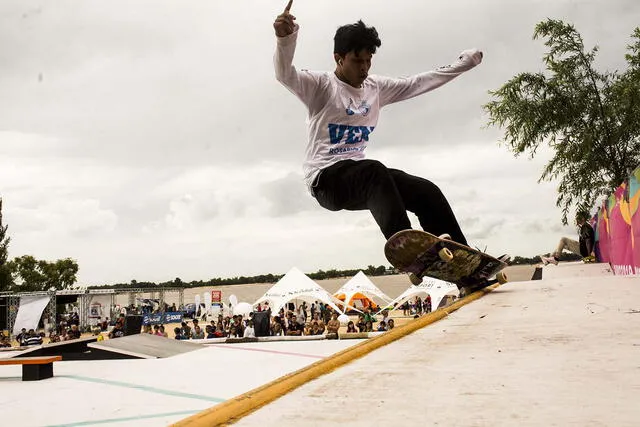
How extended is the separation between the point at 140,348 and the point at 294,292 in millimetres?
11926

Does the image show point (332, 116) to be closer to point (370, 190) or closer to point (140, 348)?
point (370, 190)

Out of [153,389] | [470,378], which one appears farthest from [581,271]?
[470,378]

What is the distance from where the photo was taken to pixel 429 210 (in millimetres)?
4262

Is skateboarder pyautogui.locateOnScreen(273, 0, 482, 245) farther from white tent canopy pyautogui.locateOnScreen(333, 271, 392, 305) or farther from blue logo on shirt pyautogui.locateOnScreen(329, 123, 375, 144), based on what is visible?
white tent canopy pyautogui.locateOnScreen(333, 271, 392, 305)

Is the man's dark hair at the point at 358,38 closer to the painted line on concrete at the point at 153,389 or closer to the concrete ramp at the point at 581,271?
the painted line on concrete at the point at 153,389

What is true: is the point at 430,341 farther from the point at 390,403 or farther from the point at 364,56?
the point at 364,56

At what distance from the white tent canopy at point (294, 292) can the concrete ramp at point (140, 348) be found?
1010cm

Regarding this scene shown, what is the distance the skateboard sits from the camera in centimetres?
388

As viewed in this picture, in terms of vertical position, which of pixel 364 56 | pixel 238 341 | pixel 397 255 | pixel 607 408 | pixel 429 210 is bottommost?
pixel 238 341

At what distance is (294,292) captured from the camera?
2053 cm

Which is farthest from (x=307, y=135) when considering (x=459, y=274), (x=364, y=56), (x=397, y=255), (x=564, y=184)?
(x=564, y=184)

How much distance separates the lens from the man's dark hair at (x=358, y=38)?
12.2ft

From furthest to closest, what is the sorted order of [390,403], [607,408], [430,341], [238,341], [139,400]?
1. [238,341]
2. [139,400]
3. [430,341]
4. [390,403]
5. [607,408]

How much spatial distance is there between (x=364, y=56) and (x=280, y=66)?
0.78 meters
